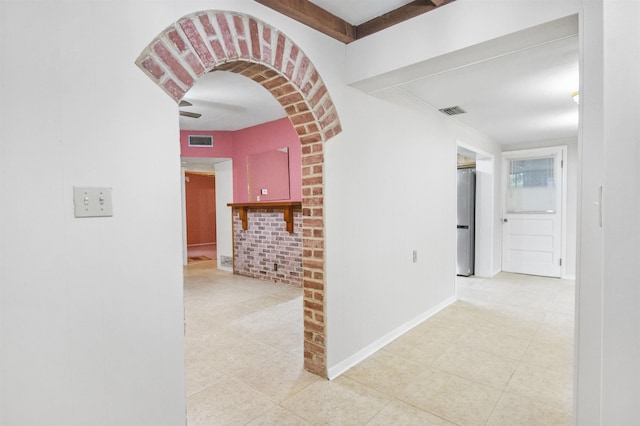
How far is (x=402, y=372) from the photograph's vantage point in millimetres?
2385

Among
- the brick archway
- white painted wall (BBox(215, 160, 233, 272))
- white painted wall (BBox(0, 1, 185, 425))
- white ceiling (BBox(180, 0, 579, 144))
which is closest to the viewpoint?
white painted wall (BBox(0, 1, 185, 425))

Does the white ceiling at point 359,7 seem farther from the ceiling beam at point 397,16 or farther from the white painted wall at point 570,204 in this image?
the white painted wall at point 570,204

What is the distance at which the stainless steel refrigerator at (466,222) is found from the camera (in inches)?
217

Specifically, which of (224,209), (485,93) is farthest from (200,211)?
(485,93)

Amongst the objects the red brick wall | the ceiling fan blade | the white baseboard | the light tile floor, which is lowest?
the light tile floor

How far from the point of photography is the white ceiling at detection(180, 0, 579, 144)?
2.24 m

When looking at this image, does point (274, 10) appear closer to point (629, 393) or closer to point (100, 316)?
point (100, 316)

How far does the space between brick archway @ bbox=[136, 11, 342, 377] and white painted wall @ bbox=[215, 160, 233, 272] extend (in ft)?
12.7

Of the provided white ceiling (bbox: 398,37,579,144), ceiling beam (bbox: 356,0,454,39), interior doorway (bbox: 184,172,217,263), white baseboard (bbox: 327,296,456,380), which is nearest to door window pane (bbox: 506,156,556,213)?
white ceiling (bbox: 398,37,579,144)

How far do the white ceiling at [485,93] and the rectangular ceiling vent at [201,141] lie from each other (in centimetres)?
37

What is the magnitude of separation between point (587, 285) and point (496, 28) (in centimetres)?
135

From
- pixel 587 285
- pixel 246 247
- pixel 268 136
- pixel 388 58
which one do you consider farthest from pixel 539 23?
pixel 246 247

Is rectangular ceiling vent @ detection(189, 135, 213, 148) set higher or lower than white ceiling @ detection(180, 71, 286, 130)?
lower

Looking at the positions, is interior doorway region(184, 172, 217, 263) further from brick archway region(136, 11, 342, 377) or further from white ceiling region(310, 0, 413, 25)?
white ceiling region(310, 0, 413, 25)
